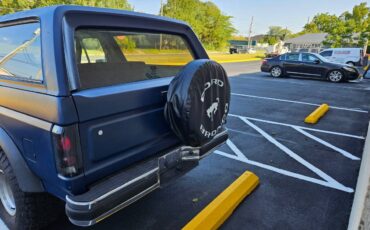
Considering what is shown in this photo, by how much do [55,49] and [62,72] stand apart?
0.17m

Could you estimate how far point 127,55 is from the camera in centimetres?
293

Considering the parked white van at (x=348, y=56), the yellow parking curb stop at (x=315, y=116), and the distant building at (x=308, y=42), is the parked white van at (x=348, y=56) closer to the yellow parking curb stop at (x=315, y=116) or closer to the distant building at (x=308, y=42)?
the yellow parking curb stop at (x=315, y=116)

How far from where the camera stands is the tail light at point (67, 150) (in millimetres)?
1653

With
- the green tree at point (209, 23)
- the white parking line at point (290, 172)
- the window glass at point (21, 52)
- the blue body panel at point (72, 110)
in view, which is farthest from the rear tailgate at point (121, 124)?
the green tree at point (209, 23)

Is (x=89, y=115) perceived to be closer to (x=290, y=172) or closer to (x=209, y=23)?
(x=290, y=172)

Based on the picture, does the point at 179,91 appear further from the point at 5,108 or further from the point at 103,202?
the point at 5,108

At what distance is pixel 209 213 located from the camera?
2523mm

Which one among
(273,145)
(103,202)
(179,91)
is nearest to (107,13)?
(179,91)

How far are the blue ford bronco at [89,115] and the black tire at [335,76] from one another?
40.7ft

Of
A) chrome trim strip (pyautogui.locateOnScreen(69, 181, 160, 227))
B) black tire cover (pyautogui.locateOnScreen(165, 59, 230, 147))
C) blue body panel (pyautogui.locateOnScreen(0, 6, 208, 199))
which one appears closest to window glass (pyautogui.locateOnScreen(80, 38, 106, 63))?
blue body panel (pyautogui.locateOnScreen(0, 6, 208, 199))

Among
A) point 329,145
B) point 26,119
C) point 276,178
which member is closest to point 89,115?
point 26,119

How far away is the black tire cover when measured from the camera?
6.97 ft

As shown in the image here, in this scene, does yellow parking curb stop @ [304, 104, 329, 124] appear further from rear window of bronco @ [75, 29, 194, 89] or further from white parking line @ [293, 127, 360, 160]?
rear window of bronco @ [75, 29, 194, 89]

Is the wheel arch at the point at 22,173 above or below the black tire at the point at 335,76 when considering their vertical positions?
above
